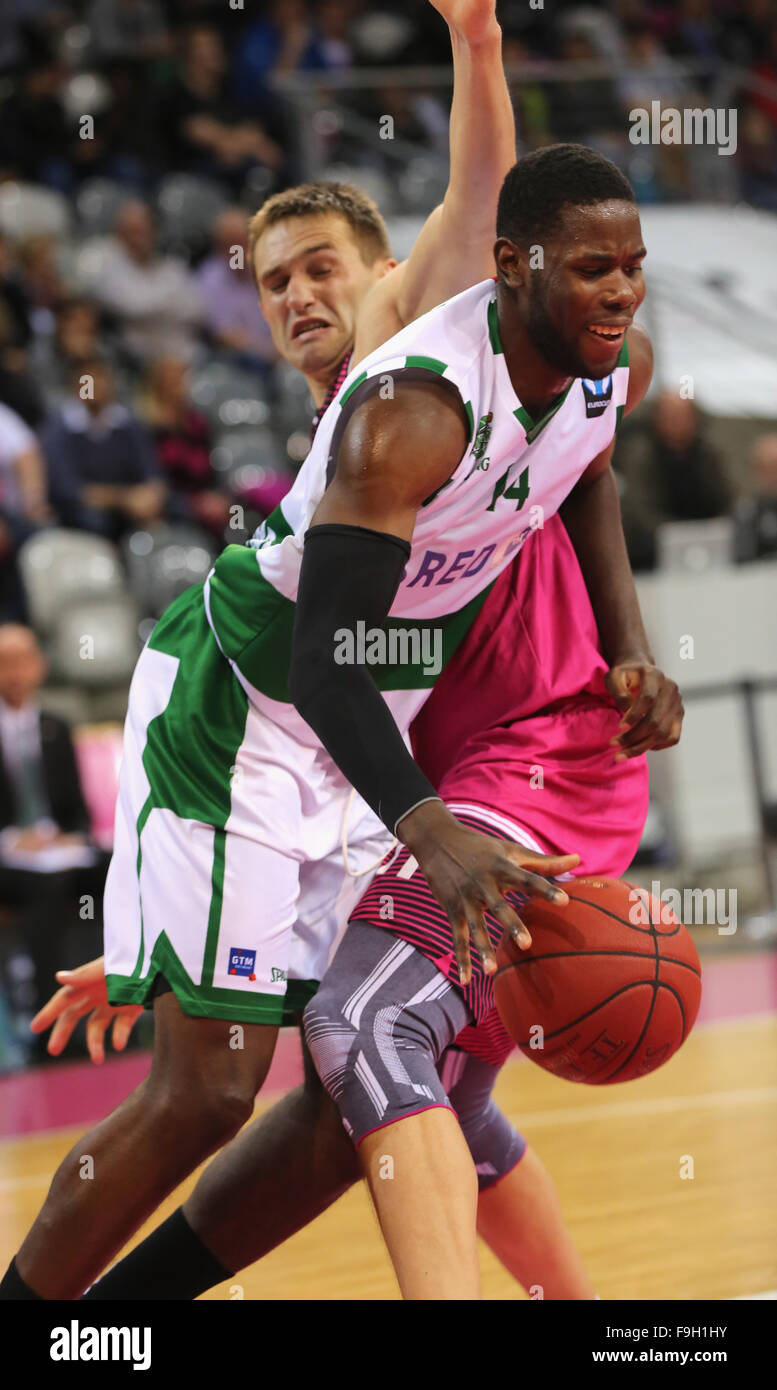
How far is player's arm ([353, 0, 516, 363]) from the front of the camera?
9.49 ft

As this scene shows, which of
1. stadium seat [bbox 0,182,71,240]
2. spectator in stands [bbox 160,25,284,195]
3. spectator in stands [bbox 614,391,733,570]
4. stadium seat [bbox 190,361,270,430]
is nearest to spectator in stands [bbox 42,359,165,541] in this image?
stadium seat [bbox 190,361,270,430]

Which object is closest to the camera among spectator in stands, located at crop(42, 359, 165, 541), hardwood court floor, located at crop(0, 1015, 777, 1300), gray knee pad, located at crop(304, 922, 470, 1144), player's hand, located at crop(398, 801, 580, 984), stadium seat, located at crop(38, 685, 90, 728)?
player's hand, located at crop(398, 801, 580, 984)

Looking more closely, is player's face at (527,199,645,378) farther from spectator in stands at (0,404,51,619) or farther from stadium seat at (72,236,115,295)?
stadium seat at (72,236,115,295)

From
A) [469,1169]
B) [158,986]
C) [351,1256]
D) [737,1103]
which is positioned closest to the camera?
[469,1169]

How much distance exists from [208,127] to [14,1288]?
393 inches

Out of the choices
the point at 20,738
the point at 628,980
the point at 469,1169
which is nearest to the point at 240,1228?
the point at 469,1169

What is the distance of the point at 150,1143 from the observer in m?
2.77

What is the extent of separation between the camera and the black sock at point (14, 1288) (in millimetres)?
2854

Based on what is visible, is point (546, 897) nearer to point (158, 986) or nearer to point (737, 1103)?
point (158, 986)

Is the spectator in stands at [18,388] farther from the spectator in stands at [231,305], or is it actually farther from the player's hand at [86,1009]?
the player's hand at [86,1009]

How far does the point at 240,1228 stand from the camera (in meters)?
2.95

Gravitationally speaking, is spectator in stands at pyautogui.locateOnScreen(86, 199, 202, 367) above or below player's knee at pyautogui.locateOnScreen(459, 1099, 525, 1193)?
above

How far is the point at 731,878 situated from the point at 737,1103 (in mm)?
3533

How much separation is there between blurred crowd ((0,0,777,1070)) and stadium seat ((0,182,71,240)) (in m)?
0.01
